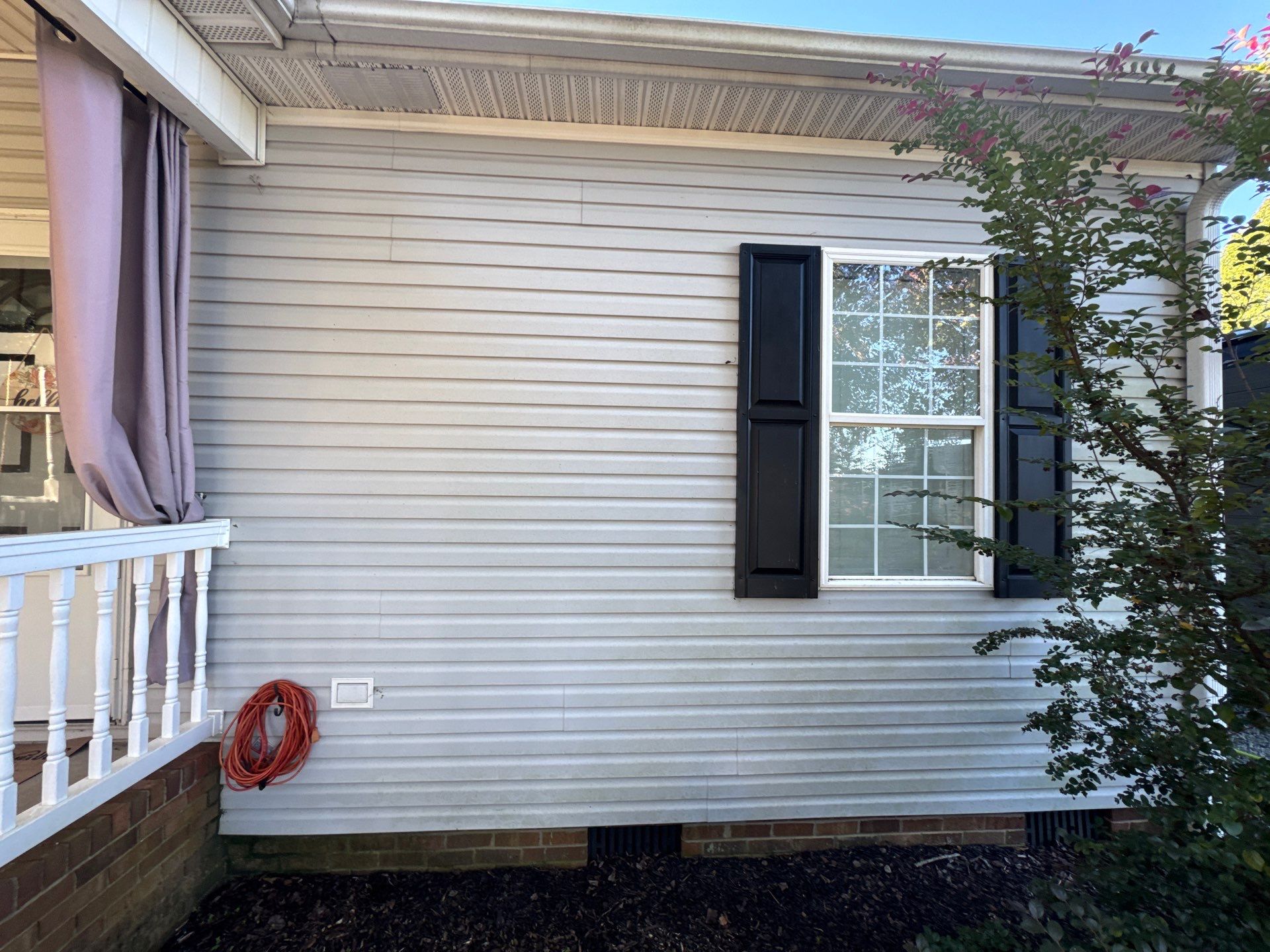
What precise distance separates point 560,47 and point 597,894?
3231 millimetres

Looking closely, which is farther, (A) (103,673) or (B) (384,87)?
(B) (384,87)

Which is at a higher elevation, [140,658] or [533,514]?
[533,514]

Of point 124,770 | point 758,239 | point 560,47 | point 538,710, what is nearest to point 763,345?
point 758,239

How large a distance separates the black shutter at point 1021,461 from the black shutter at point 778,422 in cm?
84

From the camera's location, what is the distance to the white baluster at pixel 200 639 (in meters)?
2.26

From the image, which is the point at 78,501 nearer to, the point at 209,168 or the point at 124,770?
the point at 124,770

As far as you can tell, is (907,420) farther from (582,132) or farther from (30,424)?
(30,424)

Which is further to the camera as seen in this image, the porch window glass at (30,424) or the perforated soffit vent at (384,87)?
the porch window glass at (30,424)

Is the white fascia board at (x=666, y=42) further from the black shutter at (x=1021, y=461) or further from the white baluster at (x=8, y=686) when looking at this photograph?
the white baluster at (x=8, y=686)

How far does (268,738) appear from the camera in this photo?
2355 mm

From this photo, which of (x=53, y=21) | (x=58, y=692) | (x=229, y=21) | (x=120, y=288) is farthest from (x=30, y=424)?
(x=229, y=21)

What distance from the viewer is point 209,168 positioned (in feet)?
7.89

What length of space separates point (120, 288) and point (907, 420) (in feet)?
10.3

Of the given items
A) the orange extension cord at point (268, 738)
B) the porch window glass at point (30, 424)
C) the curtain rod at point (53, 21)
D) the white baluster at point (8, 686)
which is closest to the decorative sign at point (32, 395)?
the porch window glass at point (30, 424)
